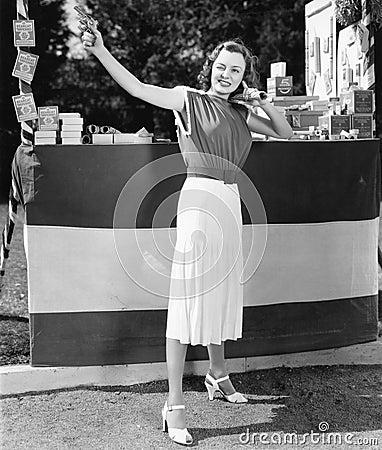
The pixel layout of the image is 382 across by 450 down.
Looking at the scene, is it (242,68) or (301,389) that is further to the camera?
(301,389)

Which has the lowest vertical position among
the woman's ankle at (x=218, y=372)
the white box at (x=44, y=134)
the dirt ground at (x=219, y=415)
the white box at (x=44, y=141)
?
the dirt ground at (x=219, y=415)

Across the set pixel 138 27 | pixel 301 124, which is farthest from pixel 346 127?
pixel 138 27

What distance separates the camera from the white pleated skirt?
11.0 feet

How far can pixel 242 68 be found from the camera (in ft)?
11.4

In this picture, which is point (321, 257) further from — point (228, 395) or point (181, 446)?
point (181, 446)

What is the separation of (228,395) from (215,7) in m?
10.2

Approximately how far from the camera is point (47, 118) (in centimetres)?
368

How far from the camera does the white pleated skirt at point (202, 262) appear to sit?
11.0 ft

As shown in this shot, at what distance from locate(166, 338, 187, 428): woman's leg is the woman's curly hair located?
3.57ft

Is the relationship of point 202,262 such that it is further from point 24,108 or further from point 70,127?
point 24,108

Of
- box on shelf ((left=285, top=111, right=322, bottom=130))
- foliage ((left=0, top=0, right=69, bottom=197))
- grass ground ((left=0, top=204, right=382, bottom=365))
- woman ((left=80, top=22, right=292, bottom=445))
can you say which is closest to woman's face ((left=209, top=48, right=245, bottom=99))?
woman ((left=80, top=22, right=292, bottom=445))

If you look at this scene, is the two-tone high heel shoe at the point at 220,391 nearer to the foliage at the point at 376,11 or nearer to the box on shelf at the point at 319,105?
the box on shelf at the point at 319,105

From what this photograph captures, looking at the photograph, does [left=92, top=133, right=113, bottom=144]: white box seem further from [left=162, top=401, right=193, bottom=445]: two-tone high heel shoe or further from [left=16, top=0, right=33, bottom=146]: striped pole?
[left=162, top=401, right=193, bottom=445]: two-tone high heel shoe

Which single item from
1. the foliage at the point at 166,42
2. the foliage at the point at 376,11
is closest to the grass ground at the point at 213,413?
the foliage at the point at 376,11
